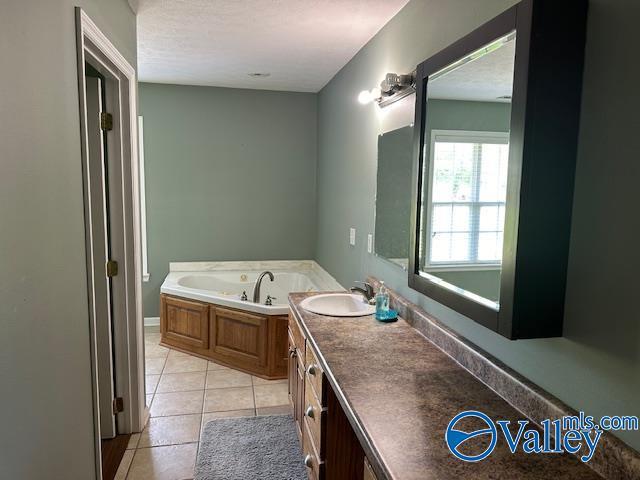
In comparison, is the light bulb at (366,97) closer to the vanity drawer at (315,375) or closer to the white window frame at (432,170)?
the white window frame at (432,170)

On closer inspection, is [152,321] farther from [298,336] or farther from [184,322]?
[298,336]

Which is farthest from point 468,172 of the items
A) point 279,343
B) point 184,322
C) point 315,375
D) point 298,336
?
point 184,322

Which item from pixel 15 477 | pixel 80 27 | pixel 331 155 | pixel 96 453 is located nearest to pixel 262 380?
pixel 96 453

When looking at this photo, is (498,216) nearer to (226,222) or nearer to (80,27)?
(80,27)

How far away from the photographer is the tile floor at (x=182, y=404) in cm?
248

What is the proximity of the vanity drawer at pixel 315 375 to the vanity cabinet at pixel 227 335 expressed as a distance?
1.46 metres

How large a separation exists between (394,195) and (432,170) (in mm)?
712

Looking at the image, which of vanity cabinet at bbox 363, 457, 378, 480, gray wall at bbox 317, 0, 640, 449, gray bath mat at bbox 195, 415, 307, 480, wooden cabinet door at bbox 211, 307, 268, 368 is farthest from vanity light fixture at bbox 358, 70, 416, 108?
gray bath mat at bbox 195, 415, 307, 480

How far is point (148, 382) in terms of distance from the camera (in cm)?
351

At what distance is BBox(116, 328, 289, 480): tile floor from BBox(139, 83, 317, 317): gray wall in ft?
3.90

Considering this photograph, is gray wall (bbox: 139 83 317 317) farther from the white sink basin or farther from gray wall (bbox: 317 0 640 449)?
gray wall (bbox: 317 0 640 449)

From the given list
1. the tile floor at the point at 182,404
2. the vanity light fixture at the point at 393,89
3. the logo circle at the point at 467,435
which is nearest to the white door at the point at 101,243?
the tile floor at the point at 182,404

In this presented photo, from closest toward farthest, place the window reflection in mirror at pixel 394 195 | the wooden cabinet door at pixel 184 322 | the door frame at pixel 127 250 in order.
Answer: the window reflection in mirror at pixel 394 195 → the door frame at pixel 127 250 → the wooden cabinet door at pixel 184 322

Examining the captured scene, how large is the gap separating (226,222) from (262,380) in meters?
1.85
